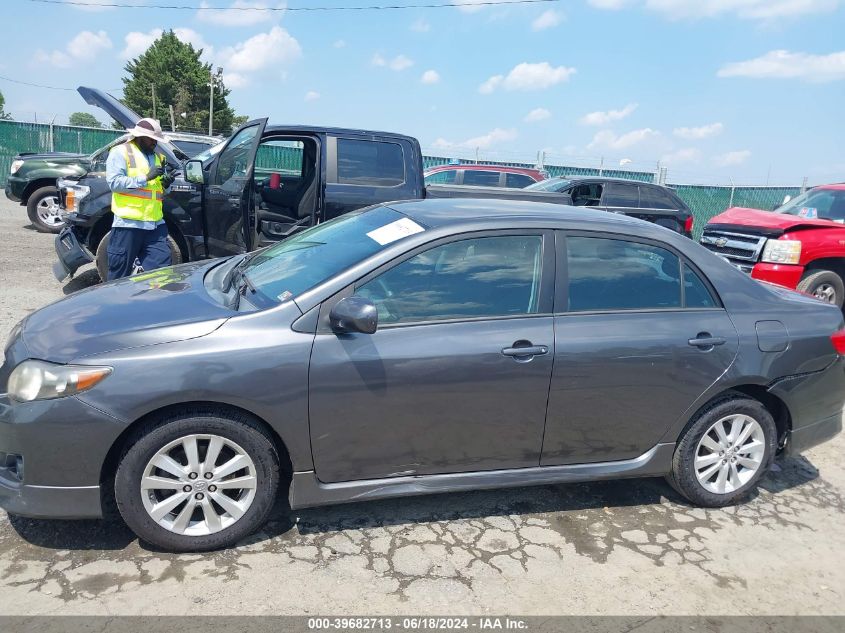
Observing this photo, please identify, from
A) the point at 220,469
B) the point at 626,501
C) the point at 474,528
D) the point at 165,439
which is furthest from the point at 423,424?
the point at 626,501

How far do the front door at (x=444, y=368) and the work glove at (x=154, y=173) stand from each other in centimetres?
354

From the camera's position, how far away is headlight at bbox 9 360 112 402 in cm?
281

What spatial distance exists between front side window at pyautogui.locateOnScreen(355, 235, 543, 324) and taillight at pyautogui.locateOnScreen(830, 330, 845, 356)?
1970mm

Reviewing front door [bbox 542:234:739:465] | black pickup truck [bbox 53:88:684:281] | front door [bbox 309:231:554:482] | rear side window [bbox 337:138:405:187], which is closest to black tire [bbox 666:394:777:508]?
front door [bbox 542:234:739:465]

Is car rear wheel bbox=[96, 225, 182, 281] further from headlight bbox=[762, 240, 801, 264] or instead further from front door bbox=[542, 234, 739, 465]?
headlight bbox=[762, 240, 801, 264]

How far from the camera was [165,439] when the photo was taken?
2.90m

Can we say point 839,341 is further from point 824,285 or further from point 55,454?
point 824,285

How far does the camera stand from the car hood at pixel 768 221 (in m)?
8.11

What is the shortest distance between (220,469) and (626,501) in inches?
93.2

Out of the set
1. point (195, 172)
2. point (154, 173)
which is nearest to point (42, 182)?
point (195, 172)

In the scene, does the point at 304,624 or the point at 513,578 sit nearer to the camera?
the point at 304,624

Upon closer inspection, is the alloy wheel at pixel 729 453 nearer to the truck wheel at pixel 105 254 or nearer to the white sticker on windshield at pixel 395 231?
the white sticker on windshield at pixel 395 231

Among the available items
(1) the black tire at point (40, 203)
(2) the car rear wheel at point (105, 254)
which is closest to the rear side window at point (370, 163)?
(2) the car rear wheel at point (105, 254)

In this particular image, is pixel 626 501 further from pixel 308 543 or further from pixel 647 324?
pixel 308 543
